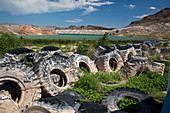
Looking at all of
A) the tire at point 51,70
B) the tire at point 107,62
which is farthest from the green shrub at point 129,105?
the tire at point 107,62

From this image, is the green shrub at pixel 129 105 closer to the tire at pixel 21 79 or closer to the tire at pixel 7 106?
the tire at pixel 21 79

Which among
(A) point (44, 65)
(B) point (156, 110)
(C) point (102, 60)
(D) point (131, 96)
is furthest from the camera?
(C) point (102, 60)

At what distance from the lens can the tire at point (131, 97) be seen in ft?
14.5

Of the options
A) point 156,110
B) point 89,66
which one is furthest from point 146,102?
point 89,66

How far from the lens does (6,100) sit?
326 centimetres

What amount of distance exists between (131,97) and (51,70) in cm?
394

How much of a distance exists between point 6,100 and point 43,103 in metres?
0.99

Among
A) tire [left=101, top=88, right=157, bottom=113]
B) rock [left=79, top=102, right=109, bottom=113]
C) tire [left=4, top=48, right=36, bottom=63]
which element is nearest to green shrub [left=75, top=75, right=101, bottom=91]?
tire [left=101, top=88, right=157, bottom=113]

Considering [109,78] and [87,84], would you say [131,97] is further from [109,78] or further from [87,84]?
[109,78]

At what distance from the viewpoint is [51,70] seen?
5.95m

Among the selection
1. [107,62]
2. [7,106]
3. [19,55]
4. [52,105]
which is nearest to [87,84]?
[52,105]

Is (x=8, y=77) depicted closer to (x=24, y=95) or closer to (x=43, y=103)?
(x=24, y=95)

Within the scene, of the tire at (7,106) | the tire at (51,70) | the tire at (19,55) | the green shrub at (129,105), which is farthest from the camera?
the tire at (19,55)

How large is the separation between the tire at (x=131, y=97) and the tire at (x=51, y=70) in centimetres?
217
